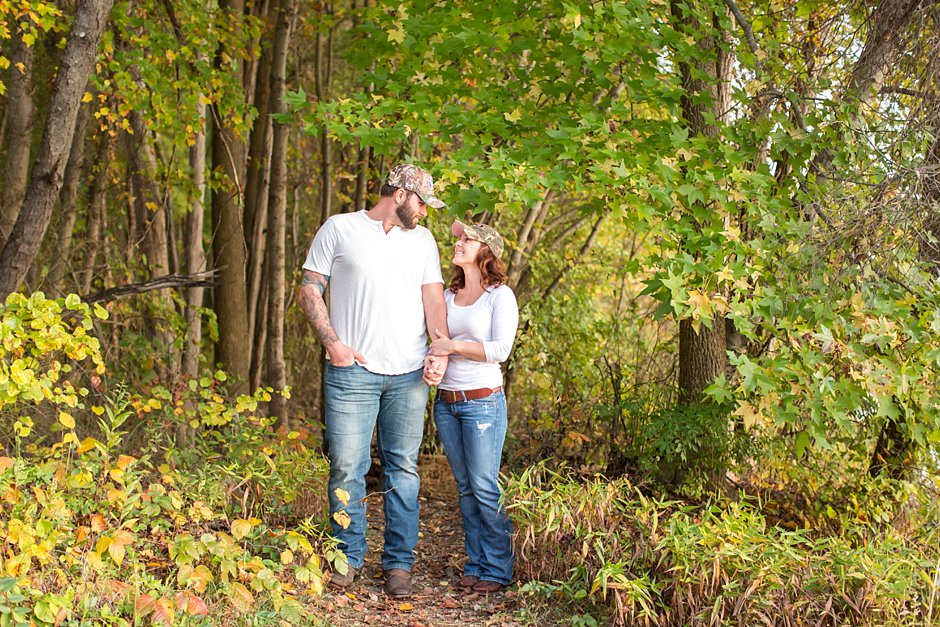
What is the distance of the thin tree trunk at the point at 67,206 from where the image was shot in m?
7.54

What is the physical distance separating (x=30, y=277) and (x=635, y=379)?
554 centimetres

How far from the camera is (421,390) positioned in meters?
4.33

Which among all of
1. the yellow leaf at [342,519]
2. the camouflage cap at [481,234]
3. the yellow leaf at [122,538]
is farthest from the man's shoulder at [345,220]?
the yellow leaf at [122,538]

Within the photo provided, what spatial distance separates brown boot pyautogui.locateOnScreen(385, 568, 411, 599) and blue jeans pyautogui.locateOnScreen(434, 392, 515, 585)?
1.10 feet

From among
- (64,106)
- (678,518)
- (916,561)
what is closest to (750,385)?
(678,518)

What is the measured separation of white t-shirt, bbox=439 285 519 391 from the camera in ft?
13.7

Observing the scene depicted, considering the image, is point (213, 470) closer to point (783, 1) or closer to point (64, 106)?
point (64, 106)

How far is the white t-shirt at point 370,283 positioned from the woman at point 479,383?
A: 21 centimetres

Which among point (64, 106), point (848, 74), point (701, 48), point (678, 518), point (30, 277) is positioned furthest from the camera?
point (30, 277)

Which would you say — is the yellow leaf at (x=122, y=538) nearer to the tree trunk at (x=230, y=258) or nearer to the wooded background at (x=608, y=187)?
the wooded background at (x=608, y=187)

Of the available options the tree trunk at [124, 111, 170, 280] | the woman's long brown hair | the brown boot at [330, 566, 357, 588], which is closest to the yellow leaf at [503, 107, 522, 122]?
the woman's long brown hair

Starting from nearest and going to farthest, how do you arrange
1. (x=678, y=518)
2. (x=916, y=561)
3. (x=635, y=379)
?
(x=916, y=561) → (x=678, y=518) → (x=635, y=379)

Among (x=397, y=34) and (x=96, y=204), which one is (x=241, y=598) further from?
(x=96, y=204)

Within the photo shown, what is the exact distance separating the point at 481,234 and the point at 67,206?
500cm
